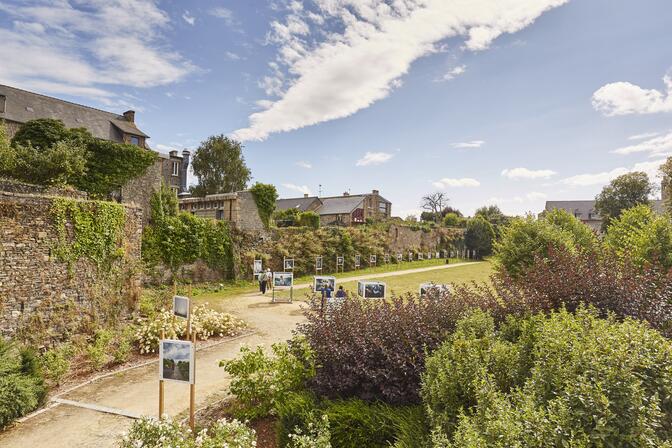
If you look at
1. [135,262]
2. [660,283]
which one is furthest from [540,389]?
[135,262]

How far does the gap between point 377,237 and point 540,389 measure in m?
32.1

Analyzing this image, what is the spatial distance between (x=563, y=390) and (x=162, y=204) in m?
21.7

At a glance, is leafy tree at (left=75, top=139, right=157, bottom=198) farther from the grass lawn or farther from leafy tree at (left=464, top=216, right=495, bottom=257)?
leafy tree at (left=464, top=216, right=495, bottom=257)

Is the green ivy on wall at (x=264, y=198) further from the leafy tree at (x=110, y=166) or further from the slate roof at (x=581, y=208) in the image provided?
the slate roof at (x=581, y=208)

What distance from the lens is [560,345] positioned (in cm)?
384

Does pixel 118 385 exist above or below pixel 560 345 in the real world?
below

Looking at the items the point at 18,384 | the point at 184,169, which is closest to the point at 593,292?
the point at 18,384

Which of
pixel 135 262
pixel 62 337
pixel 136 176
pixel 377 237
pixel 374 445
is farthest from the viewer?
pixel 377 237

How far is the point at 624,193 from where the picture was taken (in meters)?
44.9

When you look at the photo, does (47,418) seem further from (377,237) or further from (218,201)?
(377,237)

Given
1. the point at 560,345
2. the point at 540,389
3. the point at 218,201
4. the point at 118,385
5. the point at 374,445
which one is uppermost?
the point at 218,201

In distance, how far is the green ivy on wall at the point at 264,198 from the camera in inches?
1028

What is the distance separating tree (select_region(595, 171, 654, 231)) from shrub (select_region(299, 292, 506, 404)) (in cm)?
4807

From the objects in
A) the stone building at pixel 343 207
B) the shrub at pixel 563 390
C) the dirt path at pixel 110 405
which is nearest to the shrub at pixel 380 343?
the shrub at pixel 563 390
